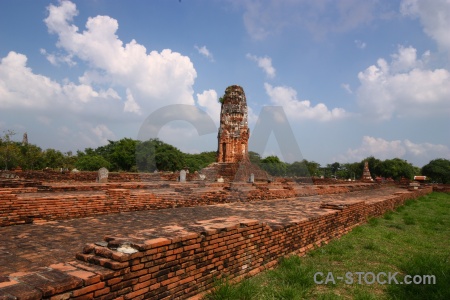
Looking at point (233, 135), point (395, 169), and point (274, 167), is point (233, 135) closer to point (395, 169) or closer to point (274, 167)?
point (274, 167)

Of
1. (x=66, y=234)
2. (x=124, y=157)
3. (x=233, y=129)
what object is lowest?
(x=66, y=234)

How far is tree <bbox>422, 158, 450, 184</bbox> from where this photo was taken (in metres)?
50.2

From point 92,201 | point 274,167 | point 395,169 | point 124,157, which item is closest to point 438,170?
point 395,169

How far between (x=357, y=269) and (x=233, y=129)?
16.2m

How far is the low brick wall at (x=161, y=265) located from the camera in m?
1.85

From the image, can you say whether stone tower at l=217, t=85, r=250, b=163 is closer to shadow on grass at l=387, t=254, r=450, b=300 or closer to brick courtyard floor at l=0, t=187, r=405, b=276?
brick courtyard floor at l=0, t=187, r=405, b=276

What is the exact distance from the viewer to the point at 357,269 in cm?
382

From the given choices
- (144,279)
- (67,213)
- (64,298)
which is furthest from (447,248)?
(67,213)

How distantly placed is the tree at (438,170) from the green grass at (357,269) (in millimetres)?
54542

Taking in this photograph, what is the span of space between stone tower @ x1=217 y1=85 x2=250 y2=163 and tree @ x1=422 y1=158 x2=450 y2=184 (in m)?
46.2

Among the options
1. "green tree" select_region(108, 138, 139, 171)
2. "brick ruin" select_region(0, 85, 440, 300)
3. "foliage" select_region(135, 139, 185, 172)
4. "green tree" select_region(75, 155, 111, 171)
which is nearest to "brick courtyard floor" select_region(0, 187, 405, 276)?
"brick ruin" select_region(0, 85, 440, 300)

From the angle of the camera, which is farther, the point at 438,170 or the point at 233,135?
the point at 438,170

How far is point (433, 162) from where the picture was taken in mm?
53906

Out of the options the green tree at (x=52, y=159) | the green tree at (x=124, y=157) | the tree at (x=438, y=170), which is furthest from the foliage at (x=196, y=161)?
the tree at (x=438, y=170)
